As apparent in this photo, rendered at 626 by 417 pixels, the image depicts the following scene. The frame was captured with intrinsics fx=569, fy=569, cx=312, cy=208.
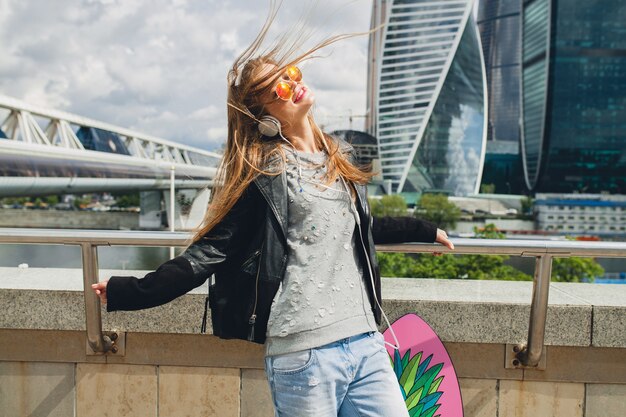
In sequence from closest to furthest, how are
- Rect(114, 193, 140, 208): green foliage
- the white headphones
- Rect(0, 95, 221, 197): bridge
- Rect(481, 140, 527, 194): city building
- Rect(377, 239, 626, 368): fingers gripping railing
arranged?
the white headphones → Rect(377, 239, 626, 368): fingers gripping railing → Rect(0, 95, 221, 197): bridge → Rect(114, 193, 140, 208): green foliage → Rect(481, 140, 527, 194): city building

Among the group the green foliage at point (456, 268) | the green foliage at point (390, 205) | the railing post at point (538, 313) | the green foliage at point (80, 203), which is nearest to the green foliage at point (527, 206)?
the green foliage at point (390, 205)

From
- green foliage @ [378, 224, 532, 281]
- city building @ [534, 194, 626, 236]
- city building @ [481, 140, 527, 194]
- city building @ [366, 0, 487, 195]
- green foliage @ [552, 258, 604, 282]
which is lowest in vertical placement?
city building @ [534, 194, 626, 236]

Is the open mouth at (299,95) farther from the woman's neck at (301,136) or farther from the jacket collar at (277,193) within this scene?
the jacket collar at (277,193)

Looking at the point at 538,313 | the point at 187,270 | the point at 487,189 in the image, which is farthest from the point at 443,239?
the point at 487,189

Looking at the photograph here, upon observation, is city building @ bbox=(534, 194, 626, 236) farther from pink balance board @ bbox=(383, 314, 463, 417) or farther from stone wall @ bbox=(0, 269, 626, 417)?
pink balance board @ bbox=(383, 314, 463, 417)

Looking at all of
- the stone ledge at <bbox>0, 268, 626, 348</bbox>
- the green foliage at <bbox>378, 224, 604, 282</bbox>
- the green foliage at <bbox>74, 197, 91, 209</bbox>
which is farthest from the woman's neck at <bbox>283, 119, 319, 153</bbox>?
the green foliage at <bbox>74, 197, 91, 209</bbox>

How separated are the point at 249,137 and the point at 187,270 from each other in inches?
16.9

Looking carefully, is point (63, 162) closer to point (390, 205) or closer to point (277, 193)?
point (277, 193)

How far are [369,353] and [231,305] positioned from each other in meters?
0.40

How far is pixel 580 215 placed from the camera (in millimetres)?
75938

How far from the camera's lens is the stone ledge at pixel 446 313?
7.77ft

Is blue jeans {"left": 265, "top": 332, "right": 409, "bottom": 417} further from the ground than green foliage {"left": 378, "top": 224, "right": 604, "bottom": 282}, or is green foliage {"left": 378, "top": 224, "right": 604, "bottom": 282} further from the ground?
blue jeans {"left": 265, "top": 332, "right": 409, "bottom": 417}

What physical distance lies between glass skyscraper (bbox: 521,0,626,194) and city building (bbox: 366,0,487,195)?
435 inches

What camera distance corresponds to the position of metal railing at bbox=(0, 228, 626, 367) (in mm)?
2186
